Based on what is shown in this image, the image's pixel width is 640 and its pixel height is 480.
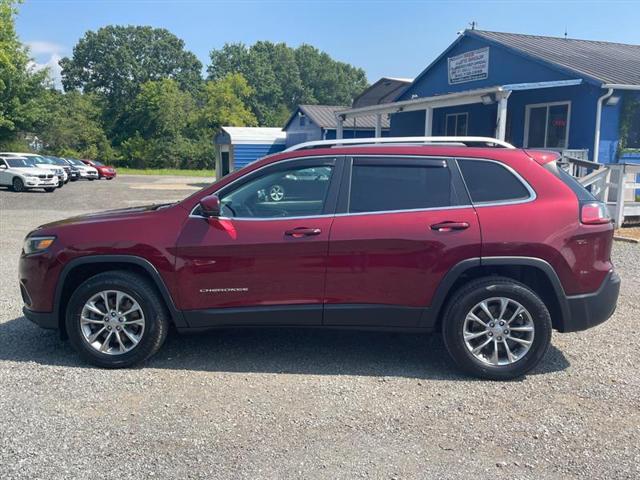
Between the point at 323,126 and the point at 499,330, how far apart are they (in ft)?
81.6

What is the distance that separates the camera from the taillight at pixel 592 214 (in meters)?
4.46

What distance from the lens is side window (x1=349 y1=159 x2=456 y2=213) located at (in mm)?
4602

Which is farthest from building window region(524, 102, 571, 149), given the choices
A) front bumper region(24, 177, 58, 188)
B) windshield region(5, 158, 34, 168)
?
windshield region(5, 158, 34, 168)

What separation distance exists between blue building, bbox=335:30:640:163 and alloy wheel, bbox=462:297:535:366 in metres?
10.3

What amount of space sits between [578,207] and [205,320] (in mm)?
2981

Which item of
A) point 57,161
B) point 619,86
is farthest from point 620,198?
point 57,161

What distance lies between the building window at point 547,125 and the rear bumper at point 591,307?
12.1m

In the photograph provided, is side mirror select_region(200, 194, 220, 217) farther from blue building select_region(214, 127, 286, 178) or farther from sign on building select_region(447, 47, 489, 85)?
blue building select_region(214, 127, 286, 178)

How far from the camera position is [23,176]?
25.8 metres

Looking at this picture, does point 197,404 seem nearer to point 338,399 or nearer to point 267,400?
point 267,400

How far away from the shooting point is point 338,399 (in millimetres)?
4180

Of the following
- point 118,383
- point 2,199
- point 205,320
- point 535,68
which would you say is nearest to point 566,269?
point 205,320

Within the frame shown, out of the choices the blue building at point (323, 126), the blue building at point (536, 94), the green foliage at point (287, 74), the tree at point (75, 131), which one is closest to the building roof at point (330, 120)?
the blue building at point (323, 126)

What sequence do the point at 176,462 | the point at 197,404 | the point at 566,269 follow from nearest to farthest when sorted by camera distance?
the point at 176,462 → the point at 197,404 → the point at 566,269
